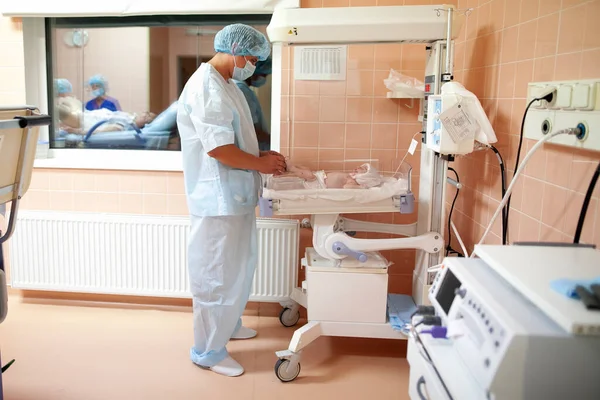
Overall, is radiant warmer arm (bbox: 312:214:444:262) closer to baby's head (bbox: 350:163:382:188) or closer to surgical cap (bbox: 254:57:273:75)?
baby's head (bbox: 350:163:382:188)

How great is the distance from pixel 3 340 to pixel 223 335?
3.74 feet

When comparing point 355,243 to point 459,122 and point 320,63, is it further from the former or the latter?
point 320,63

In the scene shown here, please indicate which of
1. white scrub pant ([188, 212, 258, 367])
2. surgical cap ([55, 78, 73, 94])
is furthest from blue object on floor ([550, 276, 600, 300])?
surgical cap ([55, 78, 73, 94])

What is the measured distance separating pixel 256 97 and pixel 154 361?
1455 mm

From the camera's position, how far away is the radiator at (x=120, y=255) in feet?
10.2

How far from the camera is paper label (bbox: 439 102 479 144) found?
2.11 metres

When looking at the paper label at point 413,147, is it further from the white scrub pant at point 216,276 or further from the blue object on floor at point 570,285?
the blue object on floor at point 570,285

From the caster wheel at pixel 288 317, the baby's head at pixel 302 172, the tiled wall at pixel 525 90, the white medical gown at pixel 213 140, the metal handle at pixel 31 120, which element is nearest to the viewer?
the tiled wall at pixel 525 90

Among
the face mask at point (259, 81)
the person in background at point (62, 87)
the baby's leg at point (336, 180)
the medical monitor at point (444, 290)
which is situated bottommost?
the medical monitor at point (444, 290)

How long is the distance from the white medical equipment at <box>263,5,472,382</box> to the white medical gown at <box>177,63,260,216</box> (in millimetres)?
186

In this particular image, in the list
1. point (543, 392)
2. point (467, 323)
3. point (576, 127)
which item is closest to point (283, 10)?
point (576, 127)

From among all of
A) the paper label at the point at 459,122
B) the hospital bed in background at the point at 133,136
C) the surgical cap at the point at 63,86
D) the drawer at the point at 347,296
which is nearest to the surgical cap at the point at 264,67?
the hospital bed in background at the point at 133,136

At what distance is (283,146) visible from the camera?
3.10 metres

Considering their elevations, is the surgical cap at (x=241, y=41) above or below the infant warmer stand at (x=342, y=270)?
above
